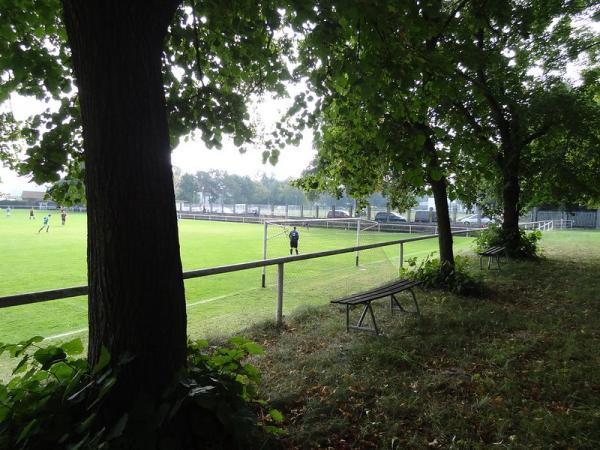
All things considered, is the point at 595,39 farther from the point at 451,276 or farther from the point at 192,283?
the point at 192,283

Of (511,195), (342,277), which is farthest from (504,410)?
(511,195)

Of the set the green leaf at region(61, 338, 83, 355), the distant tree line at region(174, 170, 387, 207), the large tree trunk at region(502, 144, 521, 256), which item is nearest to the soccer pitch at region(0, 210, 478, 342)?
the large tree trunk at region(502, 144, 521, 256)

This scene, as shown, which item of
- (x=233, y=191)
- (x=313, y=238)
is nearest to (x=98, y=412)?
(x=313, y=238)

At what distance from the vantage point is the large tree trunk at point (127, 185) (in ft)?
7.67

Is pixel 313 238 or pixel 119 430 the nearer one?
pixel 119 430

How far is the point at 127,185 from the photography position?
7.81ft

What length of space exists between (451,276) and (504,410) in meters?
5.23

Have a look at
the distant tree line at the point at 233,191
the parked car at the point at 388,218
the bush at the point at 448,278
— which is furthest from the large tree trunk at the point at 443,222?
the distant tree line at the point at 233,191

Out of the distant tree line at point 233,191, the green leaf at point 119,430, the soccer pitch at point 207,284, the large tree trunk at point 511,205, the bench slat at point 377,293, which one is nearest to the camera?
the green leaf at point 119,430

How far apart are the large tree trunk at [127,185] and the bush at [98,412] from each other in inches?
5.1

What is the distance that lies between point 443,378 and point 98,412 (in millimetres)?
3116

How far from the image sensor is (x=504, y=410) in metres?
3.45

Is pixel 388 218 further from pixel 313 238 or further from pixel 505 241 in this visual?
pixel 505 241

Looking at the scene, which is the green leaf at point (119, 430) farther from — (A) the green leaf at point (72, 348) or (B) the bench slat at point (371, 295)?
(B) the bench slat at point (371, 295)
